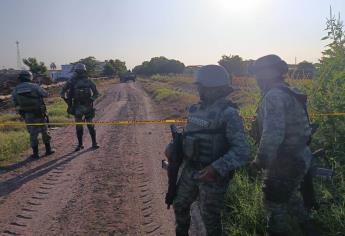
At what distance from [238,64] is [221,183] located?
33282 mm

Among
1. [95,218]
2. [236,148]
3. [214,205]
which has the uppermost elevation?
[236,148]

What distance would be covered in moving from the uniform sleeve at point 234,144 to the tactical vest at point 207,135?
2.4 inches

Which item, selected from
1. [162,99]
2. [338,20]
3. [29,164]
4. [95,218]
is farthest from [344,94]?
[162,99]

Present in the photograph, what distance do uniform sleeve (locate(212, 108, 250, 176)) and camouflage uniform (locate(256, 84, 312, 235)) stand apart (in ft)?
0.78

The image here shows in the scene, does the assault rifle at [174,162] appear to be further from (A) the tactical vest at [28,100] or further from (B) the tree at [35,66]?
(B) the tree at [35,66]

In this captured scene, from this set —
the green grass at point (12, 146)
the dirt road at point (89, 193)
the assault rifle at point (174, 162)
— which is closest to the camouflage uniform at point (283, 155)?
the assault rifle at point (174, 162)

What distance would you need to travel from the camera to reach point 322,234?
13.2ft

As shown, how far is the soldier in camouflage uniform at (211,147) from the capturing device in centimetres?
362

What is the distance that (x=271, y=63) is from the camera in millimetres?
3902

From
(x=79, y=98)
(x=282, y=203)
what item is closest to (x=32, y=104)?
(x=79, y=98)

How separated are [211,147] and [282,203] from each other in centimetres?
91

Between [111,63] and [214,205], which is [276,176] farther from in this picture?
[111,63]

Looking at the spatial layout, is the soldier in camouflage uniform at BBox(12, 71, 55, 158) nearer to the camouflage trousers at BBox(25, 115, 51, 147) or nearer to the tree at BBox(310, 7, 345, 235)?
the camouflage trousers at BBox(25, 115, 51, 147)

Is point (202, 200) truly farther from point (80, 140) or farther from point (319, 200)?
point (80, 140)
